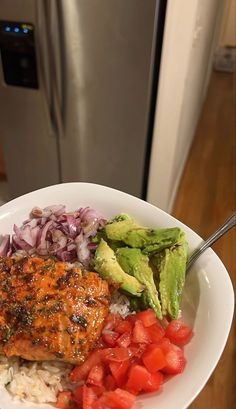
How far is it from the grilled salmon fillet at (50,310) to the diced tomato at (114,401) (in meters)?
0.10

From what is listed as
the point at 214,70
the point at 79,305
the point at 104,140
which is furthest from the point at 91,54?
the point at 214,70

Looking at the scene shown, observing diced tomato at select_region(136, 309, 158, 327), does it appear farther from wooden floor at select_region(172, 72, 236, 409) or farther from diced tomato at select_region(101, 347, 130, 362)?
wooden floor at select_region(172, 72, 236, 409)

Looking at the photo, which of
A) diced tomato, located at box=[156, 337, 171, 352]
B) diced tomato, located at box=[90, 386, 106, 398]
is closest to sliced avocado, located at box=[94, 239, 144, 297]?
diced tomato, located at box=[156, 337, 171, 352]

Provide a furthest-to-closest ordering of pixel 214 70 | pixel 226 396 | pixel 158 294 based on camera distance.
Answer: pixel 214 70
pixel 226 396
pixel 158 294

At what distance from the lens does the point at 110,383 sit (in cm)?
91

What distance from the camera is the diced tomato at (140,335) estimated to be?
952 mm

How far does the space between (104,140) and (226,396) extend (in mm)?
1148

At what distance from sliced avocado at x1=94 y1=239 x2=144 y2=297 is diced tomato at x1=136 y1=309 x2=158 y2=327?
50 mm

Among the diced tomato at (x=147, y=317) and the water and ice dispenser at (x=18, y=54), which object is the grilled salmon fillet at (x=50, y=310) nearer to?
the diced tomato at (x=147, y=317)

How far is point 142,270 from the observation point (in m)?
1.08

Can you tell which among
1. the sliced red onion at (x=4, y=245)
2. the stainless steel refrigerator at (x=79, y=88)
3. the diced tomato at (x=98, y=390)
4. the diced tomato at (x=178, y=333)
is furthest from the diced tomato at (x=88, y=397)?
the stainless steel refrigerator at (x=79, y=88)

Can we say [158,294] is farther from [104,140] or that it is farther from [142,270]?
[104,140]

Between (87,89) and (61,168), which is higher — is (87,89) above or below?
above

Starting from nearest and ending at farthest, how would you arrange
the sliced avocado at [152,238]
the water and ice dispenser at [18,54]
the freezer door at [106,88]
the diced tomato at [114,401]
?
1. the diced tomato at [114,401]
2. the sliced avocado at [152,238]
3. the freezer door at [106,88]
4. the water and ice dispenser at [18,54]
